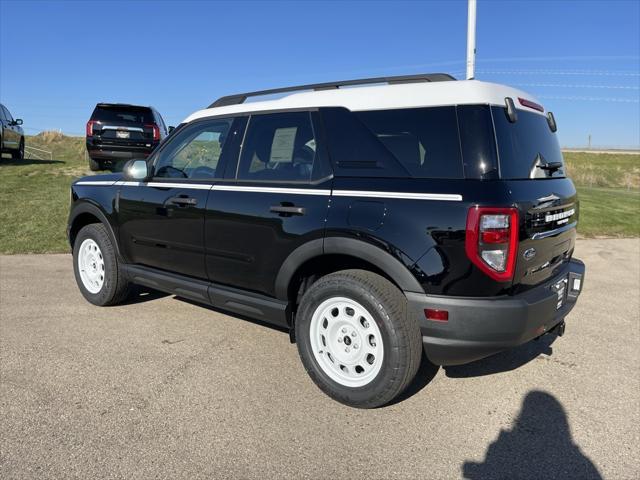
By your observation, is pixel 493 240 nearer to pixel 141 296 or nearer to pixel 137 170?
pixel 137 170

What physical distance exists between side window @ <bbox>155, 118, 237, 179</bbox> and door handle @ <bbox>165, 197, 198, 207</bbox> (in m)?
0.20

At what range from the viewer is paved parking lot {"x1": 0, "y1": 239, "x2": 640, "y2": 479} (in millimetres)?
2602

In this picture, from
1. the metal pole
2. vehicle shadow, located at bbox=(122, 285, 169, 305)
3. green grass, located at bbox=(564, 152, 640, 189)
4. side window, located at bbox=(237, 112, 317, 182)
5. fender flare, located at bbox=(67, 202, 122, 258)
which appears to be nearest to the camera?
side window, located at bbox=(237, 112, 317, 182)

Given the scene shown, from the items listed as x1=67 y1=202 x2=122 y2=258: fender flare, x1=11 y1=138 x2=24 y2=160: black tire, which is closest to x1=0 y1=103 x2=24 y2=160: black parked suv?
x1=11 y1=138 x2=24 y2=160: black tire

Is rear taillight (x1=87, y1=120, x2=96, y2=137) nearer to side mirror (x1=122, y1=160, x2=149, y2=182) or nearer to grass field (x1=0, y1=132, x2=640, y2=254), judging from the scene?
grass field (x1=0, y1=132, x2=640, y2=254)

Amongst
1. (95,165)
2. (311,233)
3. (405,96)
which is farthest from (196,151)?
(95,165)

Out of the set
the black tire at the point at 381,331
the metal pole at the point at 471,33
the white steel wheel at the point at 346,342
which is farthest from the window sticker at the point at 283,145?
the metal pole at the point at 471,33

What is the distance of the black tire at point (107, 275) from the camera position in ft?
15.9

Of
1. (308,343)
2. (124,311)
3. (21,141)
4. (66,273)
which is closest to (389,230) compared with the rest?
(308,343)

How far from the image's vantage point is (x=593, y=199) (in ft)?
52.2

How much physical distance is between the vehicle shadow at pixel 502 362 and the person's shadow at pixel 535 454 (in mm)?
598

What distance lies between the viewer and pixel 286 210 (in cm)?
339

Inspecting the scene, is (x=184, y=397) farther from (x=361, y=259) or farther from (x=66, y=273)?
(x=66, y=273)

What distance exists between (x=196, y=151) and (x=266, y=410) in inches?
87.3
